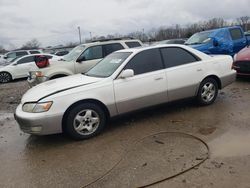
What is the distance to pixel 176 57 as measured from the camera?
6.27m

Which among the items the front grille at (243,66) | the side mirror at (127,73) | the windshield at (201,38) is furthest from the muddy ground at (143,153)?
the windshield at (201,38)

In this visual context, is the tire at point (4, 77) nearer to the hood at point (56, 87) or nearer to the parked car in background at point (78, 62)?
the parked car in background at point (78, 62)

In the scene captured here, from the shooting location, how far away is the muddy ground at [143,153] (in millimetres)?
3688

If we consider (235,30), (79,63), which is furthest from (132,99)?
(235,30)

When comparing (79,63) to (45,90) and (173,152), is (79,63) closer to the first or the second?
(45,90)

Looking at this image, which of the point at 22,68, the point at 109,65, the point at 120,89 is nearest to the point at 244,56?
the point at 109,65

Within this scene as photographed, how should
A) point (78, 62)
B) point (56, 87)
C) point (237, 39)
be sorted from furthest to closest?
1. point (237, 39)
2. point (78, 62)
3. point (56, 87)

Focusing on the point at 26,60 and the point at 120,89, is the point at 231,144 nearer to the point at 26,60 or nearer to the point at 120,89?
the point at 120,89

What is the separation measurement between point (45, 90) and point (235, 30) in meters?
9.99

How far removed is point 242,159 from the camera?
395cm

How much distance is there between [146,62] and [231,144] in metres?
2.35

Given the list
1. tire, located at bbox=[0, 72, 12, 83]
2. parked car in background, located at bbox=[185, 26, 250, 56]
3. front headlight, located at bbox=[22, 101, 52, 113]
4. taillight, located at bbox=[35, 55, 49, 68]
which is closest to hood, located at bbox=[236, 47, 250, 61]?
parked car in background, located at bbox=[185, 26, 250, 56]

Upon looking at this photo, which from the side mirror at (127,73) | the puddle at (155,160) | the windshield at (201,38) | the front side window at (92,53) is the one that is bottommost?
the puddle at (155,160)

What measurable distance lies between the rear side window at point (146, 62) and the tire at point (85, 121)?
1.11 m
